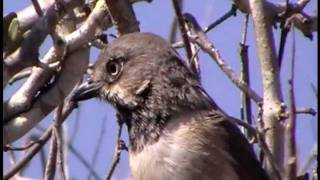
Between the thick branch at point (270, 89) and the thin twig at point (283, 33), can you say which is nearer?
the thick branch at point (270, 89)

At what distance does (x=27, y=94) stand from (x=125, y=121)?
2.38ft

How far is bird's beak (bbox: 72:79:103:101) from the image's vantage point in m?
4.58

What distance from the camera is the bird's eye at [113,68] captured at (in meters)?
4.64

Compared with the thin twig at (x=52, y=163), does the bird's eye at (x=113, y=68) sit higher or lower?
lower

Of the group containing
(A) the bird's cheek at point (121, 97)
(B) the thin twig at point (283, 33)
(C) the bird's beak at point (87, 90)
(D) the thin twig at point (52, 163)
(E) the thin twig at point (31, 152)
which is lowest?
(A) the bird's cheek at point (121, 97)

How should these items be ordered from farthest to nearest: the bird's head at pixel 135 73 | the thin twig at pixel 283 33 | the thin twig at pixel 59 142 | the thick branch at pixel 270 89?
1. the bird's head at pixel 135 73
2. the thin twig at pixel 283 33
3. the thin twig at pixel 59 142
4. the thick branch at pixel 270 89

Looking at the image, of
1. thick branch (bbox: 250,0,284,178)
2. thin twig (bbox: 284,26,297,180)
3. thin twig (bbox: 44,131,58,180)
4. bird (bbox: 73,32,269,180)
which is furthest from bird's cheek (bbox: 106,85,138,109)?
thin twig (bbox: 284,26,297,180)

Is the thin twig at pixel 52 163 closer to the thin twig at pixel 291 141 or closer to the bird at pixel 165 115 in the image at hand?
the bird at pixel 165 115

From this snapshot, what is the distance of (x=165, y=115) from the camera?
4.37 meters

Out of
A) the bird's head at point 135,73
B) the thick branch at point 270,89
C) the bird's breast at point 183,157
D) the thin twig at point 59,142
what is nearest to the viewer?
the thick branch at point 270,89

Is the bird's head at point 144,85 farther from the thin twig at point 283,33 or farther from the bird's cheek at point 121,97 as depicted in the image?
the thin twig at point 283,33

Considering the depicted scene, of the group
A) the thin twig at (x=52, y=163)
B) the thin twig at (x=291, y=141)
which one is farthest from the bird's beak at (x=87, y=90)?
the thin twig at (x=291, y=141)

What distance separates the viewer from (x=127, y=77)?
460cm

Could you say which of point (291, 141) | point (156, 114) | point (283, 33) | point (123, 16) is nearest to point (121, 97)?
point (156, 114)
